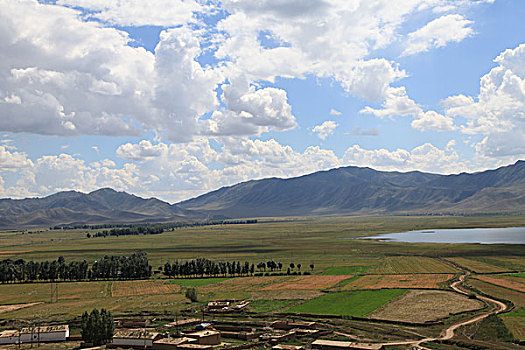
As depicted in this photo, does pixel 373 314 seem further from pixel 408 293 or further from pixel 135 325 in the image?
pixel 135 325

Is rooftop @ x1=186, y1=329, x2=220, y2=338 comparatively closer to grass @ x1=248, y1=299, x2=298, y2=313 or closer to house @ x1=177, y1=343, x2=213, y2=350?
house @ x1=177, y1=343, x2=213, y2=350

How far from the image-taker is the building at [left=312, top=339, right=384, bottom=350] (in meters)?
59.4

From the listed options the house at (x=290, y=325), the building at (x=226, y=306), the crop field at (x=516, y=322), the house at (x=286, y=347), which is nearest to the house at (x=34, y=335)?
the building at (x=226, y=306)

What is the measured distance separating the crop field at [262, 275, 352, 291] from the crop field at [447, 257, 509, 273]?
34.5m

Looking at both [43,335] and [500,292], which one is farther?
[500,292]

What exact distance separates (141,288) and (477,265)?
88354mm

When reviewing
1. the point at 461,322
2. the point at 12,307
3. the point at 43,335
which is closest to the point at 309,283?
the point at 461,322

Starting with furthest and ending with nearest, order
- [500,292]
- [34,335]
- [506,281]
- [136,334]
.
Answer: [506,281] → [500,292] → [34,335] → [136,334]

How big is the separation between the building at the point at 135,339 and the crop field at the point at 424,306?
3427 centimetres

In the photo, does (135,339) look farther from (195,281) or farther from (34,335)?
(195,281)

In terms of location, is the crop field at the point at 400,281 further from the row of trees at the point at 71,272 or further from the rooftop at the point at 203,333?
the row of trees at the point at 71,272

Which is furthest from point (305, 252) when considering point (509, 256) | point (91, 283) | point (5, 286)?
point (5, 286)

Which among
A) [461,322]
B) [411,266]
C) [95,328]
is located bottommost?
[461,322]

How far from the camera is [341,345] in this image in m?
60.4
